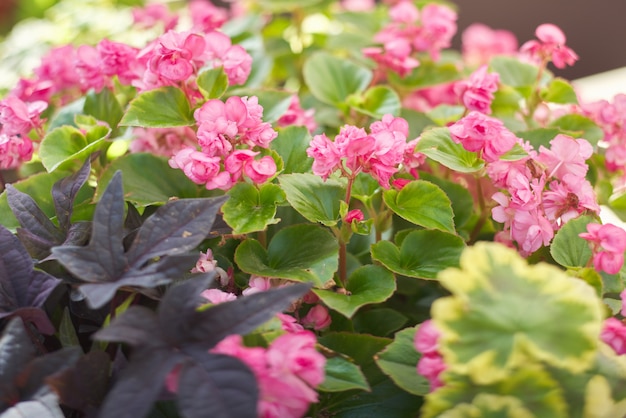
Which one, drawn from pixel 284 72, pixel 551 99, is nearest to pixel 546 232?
pixel 551 99

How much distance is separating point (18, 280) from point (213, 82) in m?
0.28

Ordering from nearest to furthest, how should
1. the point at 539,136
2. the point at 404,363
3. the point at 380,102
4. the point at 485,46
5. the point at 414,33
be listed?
1. the point at 404,363
2. the point at 539,136
3. the point at 380,102
4. the point at 414,33
5. the point at 485,46

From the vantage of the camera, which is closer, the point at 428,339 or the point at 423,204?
the point at 428,339

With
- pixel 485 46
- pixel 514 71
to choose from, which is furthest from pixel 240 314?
pixel 485 46

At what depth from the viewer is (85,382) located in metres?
0.47

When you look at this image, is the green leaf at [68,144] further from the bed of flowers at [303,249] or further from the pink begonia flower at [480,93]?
the pink begonia flower at [480,93]

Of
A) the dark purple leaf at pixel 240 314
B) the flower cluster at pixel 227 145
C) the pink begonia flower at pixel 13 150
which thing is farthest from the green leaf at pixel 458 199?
the pink begonia flower at pixel 13 150

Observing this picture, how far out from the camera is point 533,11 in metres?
2.19

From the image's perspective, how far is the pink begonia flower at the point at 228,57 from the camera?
694 millimetres

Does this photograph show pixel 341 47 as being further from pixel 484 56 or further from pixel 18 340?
pixel 18 340

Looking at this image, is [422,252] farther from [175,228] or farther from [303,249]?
[175,228]

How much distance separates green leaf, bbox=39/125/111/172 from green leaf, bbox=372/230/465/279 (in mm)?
318

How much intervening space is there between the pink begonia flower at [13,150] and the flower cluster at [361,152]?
1.06ft

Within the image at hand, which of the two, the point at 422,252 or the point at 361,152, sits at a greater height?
the point at 361,152
